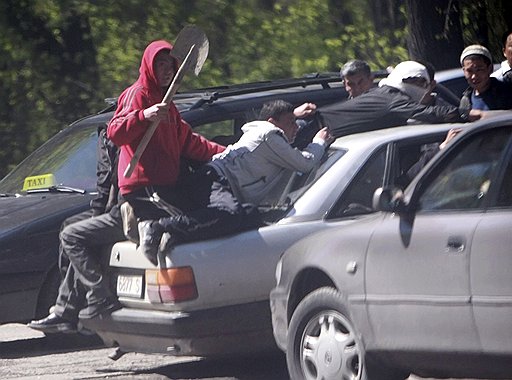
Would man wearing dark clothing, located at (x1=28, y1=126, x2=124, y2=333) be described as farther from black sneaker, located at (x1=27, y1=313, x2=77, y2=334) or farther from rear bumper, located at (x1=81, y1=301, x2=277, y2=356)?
rear bumper, located at (x1=81, y1=301, x2=277, y2=356)

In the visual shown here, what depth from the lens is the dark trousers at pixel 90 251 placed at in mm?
9242

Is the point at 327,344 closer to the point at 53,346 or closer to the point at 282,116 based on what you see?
the point at 282,116

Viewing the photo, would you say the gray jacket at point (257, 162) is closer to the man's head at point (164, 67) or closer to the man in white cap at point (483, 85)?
the man's head at point (164, 67)

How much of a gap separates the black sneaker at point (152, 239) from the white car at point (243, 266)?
3.3 inches

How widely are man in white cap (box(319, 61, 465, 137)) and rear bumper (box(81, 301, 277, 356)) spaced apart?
1815 millimetres

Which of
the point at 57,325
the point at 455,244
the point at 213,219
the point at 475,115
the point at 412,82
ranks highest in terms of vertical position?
the point at 412,82

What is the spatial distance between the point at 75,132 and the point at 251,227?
369 cm

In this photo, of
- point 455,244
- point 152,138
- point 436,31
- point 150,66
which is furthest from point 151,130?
point 436,31

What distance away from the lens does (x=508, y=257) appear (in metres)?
6.41

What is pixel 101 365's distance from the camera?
10.1m

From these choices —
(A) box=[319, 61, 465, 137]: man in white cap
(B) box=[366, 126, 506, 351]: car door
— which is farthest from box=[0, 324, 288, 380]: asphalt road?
(B) box=[366, 126, 506, 351]: car door

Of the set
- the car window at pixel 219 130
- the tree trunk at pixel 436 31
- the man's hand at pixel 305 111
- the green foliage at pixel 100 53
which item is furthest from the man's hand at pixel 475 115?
the green foliage at pixel 100 53

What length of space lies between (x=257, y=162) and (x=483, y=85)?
1.99 metres

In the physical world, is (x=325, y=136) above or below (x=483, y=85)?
below
